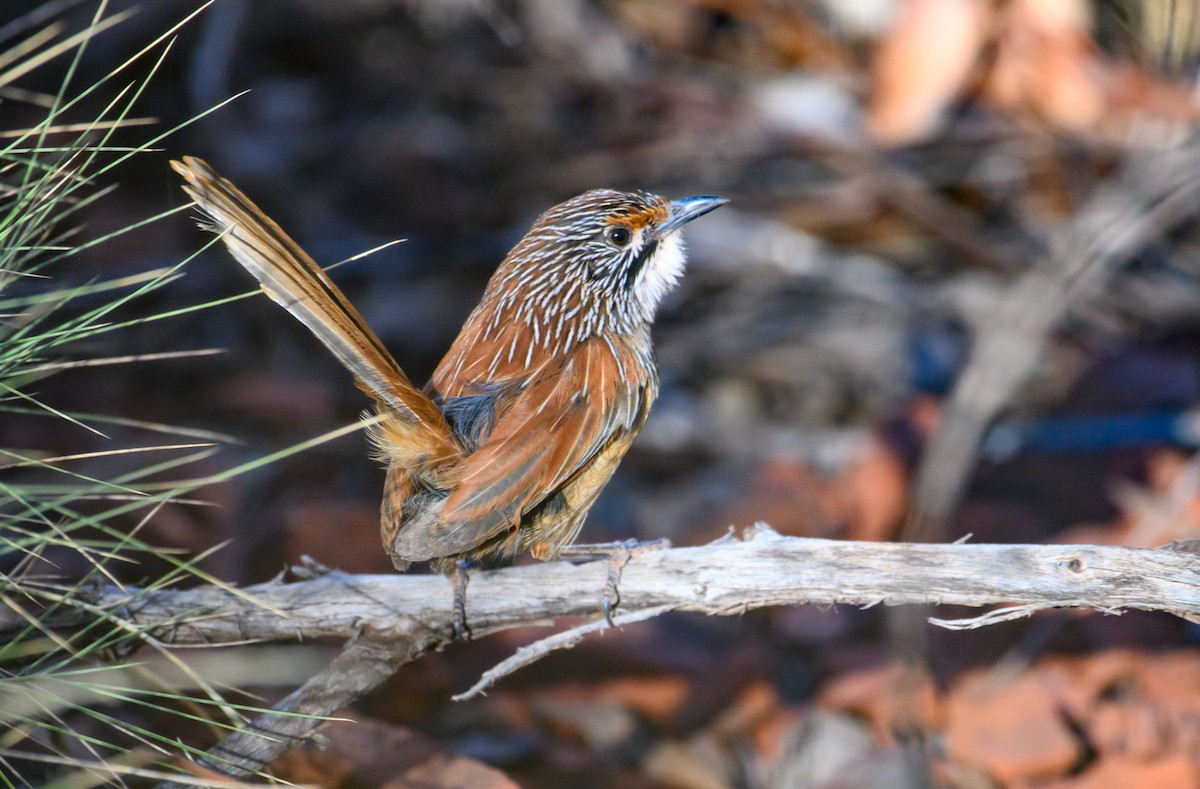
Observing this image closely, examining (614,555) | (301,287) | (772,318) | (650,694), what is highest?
(301,287)

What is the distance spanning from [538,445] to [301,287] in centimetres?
76

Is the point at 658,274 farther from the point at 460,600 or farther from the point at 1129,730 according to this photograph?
the point at 1129,730

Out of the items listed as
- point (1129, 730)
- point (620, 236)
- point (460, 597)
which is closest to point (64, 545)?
point (460, 597)

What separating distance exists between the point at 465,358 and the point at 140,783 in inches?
54.3

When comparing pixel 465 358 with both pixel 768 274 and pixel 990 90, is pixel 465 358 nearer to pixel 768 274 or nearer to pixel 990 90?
pixel 768 274

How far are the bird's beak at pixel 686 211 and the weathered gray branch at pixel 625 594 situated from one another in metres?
1.11

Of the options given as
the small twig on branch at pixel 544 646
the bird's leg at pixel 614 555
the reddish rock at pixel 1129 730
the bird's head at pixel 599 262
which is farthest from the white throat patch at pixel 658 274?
the reddish rock at pixel 1129 730

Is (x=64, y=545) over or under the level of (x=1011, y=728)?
over

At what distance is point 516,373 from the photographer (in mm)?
3047

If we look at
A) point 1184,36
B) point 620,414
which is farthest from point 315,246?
point 1184,36

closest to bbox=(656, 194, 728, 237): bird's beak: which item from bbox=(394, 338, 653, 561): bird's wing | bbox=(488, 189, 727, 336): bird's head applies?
bbox=(488, 189, 727, 336): bird's head

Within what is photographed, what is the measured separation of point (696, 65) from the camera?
622 centimetres

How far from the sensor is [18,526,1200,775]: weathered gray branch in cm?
233

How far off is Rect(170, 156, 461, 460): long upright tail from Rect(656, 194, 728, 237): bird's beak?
44.1 inches
